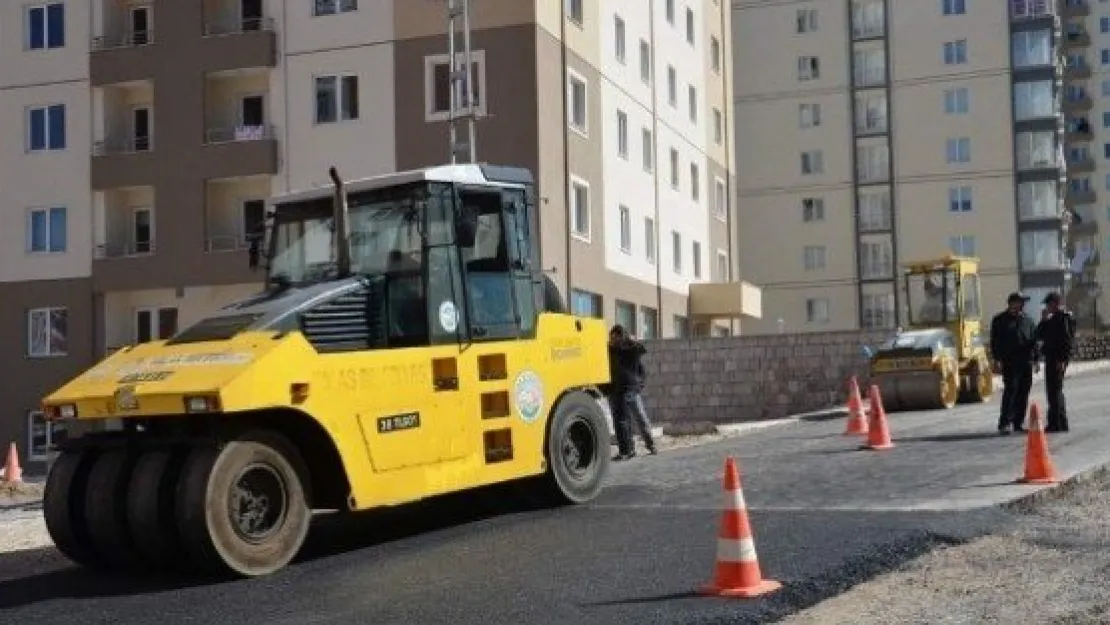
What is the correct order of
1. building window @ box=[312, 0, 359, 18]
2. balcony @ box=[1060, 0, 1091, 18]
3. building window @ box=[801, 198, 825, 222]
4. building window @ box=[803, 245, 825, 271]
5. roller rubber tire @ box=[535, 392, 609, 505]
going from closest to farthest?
1. roller rubber tire @ box=[535, 392, 609, 505]
2. building window @ box=[312, 0, 359, 18]
3. building window @ box=[803, 245, 825, 271]
4. building window @ box=[801, 198, 825, 222]
5. balcony @ box=[1060, 0, 1091, 18]

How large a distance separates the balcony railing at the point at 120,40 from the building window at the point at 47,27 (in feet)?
3.83

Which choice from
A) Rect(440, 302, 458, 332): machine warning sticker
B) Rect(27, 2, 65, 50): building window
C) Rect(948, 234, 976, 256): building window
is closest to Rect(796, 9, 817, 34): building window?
Rect(948, 234, 976, 256): building window

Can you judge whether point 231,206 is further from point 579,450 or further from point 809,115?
point 809,115

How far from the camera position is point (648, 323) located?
139ft

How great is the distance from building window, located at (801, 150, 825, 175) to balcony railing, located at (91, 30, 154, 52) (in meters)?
39.4

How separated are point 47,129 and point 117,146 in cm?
228

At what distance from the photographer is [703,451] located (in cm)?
1911

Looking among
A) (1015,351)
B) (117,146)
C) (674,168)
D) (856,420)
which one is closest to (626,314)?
(674,168)

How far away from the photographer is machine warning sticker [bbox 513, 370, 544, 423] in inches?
469

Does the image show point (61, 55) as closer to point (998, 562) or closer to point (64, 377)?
point (64, 377)

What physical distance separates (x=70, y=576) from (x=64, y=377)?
2911 cm

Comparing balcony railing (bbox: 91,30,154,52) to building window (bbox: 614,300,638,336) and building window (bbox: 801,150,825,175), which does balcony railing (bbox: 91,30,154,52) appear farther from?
building window (bbox: 801,150,825,175)

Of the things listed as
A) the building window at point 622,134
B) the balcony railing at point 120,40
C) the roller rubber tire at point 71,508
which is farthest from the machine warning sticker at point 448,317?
the balcony railing at point 120,40

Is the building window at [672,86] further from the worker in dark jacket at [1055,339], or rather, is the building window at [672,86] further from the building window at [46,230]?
the worker in dark jacket at [1055,339]
